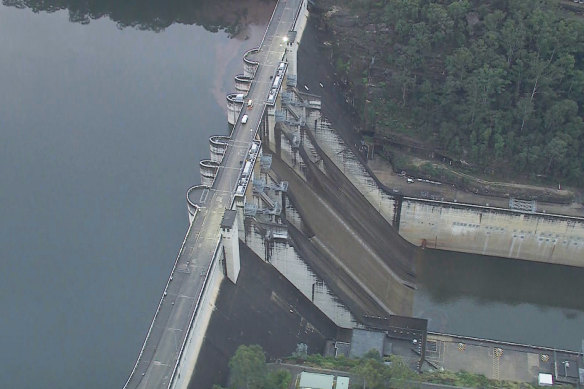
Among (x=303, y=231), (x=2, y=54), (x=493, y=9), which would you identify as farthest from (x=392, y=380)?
(x=2, y=54)

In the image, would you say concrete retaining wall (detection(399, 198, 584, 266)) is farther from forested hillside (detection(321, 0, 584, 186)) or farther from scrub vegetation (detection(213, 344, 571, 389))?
scrub vegetation (detection(213, 344, 571, 389))

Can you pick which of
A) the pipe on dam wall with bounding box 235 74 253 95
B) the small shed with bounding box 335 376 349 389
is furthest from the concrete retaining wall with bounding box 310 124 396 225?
the small shed with bounding box 335 376 349 389

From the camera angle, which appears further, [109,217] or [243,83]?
[243,83]

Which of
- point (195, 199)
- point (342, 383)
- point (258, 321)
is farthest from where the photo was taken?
point (195, 199)

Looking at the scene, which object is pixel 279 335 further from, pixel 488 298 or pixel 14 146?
pixel 14 146

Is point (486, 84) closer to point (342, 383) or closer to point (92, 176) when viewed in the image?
point (342, 383)

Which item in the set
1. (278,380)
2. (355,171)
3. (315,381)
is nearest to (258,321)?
(278,380)
